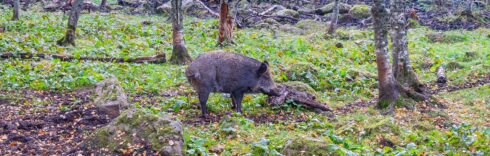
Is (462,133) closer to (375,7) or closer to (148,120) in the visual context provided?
(375,7)

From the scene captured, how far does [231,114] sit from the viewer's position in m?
10.1

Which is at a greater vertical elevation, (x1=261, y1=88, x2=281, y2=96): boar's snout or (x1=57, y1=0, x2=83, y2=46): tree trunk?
(x1=57, y1=0, x2=83, y2=46): tree trunk

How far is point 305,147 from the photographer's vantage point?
6.91 metres

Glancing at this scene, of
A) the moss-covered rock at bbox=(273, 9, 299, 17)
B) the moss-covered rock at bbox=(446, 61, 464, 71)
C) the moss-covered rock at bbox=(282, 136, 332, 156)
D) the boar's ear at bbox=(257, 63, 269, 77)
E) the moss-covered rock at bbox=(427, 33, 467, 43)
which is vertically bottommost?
the moss-covered rock at bbox=(446, 61, 464, 71)

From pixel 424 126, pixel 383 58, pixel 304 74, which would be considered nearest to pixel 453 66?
pixel 304 74

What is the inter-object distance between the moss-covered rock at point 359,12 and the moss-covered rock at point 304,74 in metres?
16.0

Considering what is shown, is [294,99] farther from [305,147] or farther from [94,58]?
[94,58]

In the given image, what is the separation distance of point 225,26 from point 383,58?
870 centimetres

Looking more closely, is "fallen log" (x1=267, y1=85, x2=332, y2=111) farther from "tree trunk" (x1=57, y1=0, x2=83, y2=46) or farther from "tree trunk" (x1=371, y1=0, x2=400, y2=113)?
"tree trunk" (x1=57, y1=0, x2=83, y2=46)

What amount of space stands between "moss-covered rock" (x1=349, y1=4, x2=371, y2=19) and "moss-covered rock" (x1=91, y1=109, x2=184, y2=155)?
2326 centimetres

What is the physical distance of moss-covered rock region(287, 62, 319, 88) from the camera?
13.4 metres

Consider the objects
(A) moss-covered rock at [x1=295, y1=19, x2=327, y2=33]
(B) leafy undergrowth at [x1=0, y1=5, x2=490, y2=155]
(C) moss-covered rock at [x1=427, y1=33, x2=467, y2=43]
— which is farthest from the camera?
(A) moss-covered rock at [x1=295, y1=19, x2=327, y2=33]

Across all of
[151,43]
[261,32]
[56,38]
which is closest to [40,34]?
[56,38]

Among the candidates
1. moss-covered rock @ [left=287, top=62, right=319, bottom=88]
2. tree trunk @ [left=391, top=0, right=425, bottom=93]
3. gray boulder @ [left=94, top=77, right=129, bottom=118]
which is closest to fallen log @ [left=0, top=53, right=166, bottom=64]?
moss-covered rock @ [left=287, top=62, right=319, bottom=88]
